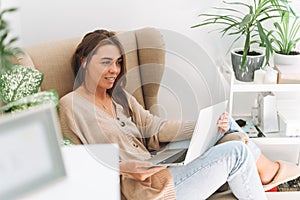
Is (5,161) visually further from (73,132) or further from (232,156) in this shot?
(232,156)

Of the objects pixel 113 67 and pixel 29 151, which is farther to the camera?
pixel 113 67

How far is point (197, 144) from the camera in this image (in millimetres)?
1586

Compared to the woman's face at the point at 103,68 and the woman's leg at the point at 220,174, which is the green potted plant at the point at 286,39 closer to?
the woman's leg at the point at 220,174

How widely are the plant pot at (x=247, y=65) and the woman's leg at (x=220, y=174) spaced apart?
44 cm

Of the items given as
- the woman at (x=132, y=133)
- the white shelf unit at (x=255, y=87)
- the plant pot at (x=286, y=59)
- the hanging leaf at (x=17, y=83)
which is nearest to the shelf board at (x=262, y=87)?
the white shelf unit at (x=255, y=87)

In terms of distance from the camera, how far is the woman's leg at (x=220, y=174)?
5.33 feet

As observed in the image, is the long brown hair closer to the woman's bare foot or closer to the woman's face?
the woman's face

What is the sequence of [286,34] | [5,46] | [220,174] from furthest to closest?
[286,34] → [220,174] → [5,46]

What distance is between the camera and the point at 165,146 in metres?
1.69

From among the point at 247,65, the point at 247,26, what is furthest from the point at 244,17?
the point at 247,65

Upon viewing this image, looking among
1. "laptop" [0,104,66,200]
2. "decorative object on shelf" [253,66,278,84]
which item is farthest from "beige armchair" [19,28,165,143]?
"laptop" [0,104,66,200]

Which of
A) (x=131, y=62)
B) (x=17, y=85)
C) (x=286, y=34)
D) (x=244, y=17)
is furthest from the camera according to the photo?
(x=286, y=34)

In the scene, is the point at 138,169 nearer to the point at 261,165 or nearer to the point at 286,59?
the point at 261,165

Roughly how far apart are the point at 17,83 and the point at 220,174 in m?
0.79
